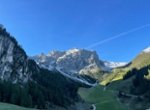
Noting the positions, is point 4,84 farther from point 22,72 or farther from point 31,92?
point 22,72

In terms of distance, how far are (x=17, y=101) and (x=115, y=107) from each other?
79.3 meters

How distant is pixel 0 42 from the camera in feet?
641

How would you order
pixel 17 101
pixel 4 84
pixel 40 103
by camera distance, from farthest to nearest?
pixel 40 103 → pixel 4 84 → pixel 17 101

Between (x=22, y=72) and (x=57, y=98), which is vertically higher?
(x=22, y=72)

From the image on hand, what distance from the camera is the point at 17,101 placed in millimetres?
131750

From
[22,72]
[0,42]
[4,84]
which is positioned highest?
[0,42]

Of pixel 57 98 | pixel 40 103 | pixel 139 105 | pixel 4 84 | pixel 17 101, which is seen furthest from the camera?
pixel 139 105

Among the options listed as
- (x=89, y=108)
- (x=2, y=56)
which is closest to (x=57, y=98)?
(x=89, y=108)

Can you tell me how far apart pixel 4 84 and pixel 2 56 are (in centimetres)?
5118

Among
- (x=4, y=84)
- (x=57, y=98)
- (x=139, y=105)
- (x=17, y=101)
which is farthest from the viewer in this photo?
(x=139, y=105)

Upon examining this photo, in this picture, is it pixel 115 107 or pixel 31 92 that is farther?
pixel 115 107

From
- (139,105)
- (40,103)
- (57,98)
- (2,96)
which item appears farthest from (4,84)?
(139,105)

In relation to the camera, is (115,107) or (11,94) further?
(115,107)

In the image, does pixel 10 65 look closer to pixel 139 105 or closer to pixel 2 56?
pixel 2 56
